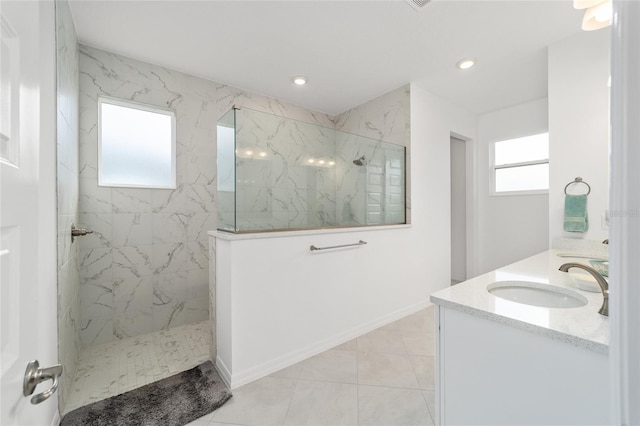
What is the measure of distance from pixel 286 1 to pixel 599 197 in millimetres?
2753

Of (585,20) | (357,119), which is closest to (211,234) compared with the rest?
(357,119)

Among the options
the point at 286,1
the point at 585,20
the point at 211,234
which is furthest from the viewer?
the point at 211,234

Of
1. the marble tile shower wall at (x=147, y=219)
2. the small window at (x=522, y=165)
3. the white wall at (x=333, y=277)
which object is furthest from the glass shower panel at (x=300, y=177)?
the small window at (x=522, y=165)

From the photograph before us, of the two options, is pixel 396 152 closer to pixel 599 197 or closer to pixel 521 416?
pixel 599 197

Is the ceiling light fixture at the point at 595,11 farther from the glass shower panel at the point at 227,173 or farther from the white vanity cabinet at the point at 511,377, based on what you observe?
the glass shower panel at the point at 227,173

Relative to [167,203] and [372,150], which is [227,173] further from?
[372,150]

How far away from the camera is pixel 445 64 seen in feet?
8.36

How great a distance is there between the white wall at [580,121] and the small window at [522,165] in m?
1.26

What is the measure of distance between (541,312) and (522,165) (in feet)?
11.0

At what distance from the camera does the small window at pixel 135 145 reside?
7.63 feet

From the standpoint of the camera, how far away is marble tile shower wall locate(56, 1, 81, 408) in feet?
4.82

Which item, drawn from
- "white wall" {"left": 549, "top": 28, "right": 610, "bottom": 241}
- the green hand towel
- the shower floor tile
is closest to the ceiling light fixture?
"white wall" {"left": 549, "top": 28, "right": 610, "bottom": 241}

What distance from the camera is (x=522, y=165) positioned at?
345 cm

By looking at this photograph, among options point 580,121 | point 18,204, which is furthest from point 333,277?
point 580,121
